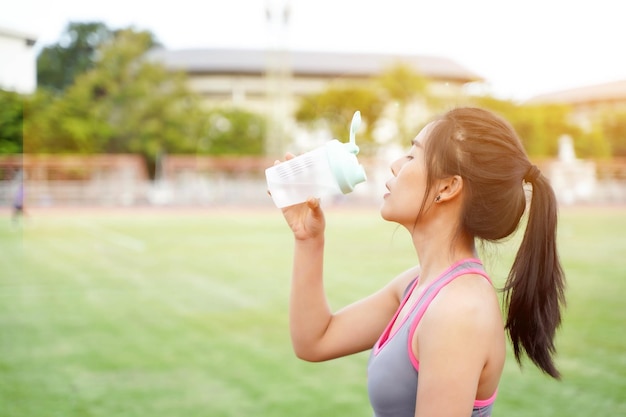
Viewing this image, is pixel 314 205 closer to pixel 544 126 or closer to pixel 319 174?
pixel 319 174

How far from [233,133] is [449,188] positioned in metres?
38.4

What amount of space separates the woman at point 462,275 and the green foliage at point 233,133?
3694cm

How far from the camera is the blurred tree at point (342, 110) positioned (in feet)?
120

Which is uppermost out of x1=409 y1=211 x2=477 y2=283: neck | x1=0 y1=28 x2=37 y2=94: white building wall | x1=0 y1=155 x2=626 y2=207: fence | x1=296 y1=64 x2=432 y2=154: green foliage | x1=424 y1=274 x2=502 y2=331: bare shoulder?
x1=296 y1=64 x2=432 y2=154: green foliage

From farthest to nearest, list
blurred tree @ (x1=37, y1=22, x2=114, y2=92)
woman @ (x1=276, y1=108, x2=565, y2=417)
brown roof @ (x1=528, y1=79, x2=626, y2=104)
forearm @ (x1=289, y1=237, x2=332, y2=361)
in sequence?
brown roof @ (x1=528, y1=79, x2=626, y2=104), blurred tree @ (x1=37, y1=22, x2=114, y2=92), forearm @ (x1=289, y1=237, x2=332, y2=361), woman @ (x1=276, y1=108, x2=565, y2=417)

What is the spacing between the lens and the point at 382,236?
581 inches

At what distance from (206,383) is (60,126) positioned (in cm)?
2807

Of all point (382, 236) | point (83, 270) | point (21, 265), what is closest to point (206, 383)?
point (83, 270)

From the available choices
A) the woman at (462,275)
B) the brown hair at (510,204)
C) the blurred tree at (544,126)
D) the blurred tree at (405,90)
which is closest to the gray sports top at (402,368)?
the woman at (462,275)

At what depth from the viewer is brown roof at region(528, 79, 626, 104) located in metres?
38.8

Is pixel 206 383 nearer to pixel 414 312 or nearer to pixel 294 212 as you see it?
pixel 294 212

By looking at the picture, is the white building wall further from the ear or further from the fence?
the fence

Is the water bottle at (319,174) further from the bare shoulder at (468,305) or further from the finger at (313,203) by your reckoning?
the bare shoulder at (468,305)

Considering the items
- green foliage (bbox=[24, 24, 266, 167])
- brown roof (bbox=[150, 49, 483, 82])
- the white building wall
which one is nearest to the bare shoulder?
the white building wall
